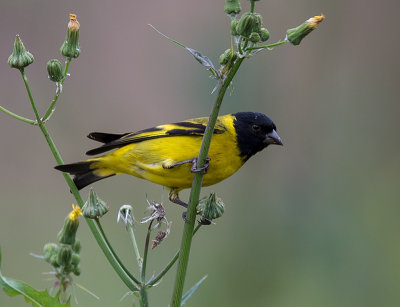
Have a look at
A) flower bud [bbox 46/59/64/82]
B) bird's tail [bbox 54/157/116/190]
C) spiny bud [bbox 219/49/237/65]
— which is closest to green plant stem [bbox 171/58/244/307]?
spiny bud [bbox 219/49/237/65]

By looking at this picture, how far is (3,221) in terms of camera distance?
254 inches

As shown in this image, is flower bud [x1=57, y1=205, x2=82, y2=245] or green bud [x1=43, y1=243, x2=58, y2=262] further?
flower bud [x1=57, y1=205, x2=82, y2=245]

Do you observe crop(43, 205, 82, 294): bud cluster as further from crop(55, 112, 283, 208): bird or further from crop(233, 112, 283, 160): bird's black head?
crop(233, 112, 283, 160): bird's black head

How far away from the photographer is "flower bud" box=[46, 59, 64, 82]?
3.24m

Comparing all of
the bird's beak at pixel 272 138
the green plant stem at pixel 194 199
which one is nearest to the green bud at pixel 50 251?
the green plant stem at pixel 194 199

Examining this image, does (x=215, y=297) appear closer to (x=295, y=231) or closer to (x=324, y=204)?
(x=295, y=231)

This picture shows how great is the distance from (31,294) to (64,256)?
233mm

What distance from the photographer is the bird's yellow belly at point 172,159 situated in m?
4.66

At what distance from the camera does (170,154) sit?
15.5 feet

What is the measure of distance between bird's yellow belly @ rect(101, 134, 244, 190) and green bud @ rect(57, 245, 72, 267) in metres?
1.75

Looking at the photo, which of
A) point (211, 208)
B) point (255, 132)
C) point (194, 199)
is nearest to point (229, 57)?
point (194, 199)

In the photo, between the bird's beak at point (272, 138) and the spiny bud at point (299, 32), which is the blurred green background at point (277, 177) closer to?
the bird's beak at point (272, 138)

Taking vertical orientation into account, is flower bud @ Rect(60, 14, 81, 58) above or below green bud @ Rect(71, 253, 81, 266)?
above

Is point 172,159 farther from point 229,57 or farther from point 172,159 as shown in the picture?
point 229,57
